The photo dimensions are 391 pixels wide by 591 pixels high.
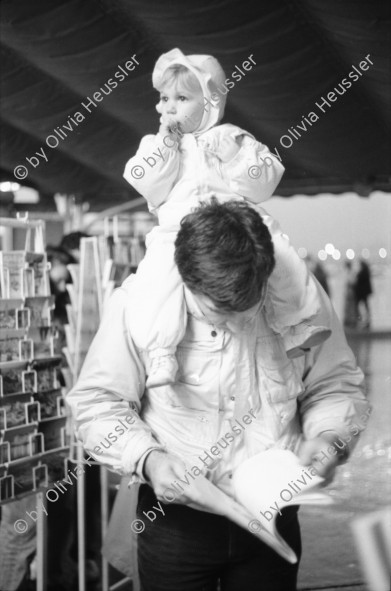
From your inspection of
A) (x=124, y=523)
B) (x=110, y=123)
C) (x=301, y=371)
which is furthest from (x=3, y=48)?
(x=301, y=371)

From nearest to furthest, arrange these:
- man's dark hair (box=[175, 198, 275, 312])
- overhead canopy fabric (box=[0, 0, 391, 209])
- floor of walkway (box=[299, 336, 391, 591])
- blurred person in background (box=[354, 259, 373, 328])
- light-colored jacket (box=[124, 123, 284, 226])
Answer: man's dark hair (box=[175, 198, 275, 312])
light-colored jacket (box=[124, 123, 284, 226])
floor of walkway (box=[299, 336, 391, 591])
overhead canopy fabric (box=[0, 0, 391, 209])
blurred person in background (box=[354, 259, 373, 328])

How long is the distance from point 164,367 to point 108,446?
0.21 m

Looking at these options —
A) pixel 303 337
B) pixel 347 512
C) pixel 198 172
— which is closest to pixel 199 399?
pixel 303 337

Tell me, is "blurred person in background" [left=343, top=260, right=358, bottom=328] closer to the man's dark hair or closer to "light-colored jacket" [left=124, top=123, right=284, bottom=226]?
"light-colored jacket" [left=124, top=123, right=284, bottom=226]

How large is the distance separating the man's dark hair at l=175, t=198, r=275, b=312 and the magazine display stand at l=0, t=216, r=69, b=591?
5.01 feet

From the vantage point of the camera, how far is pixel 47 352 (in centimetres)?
323

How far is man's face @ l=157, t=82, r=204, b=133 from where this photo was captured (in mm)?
1965

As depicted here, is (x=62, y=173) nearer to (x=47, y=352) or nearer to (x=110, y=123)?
(x=110, y=123)

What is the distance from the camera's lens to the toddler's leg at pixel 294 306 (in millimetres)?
1792

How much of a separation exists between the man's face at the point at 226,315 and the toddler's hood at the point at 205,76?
50 cm

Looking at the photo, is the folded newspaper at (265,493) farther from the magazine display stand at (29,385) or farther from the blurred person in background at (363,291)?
A: the blurred person in background at (363,291)

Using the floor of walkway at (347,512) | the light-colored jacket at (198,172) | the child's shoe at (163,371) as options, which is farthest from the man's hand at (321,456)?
the floor of walkway at (347,512)

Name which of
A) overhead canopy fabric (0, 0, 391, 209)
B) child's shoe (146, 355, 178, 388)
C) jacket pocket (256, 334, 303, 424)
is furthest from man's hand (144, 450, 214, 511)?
overhead canopy fabric (0, 0, 391, 209)

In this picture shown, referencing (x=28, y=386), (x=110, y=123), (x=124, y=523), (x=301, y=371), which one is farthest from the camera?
(x=110, y=123)
